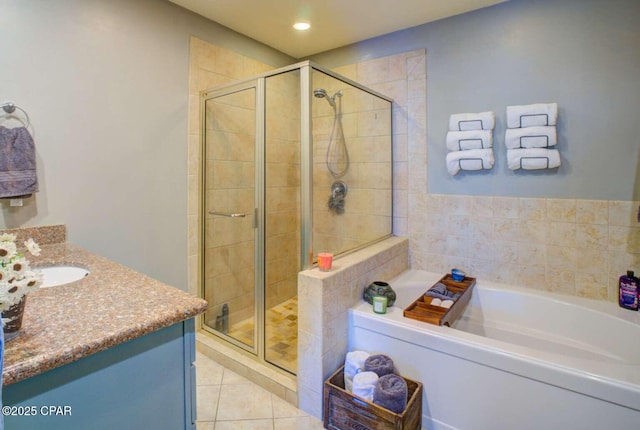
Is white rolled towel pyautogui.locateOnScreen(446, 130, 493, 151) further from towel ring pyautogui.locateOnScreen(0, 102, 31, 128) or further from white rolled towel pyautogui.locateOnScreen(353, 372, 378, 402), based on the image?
towel ring pyautogui.locateOnScreen(0, 102, 31, 128)

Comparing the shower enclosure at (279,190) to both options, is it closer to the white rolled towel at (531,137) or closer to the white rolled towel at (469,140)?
the white rolled towel at (469,140)

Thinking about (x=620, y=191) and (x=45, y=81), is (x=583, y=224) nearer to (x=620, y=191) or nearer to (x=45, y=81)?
(x=620, y=191)

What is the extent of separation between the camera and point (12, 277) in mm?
794

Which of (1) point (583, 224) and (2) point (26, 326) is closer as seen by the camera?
(2) point (26, 326)

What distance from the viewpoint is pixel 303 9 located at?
240 cm

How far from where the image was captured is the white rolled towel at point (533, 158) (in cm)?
215

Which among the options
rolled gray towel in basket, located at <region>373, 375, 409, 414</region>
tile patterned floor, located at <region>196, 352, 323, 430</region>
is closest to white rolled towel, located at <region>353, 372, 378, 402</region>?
rolled gray towel in basket, located at <region>373, 375, 409, 414</region>

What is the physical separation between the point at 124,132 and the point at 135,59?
1.57 feet

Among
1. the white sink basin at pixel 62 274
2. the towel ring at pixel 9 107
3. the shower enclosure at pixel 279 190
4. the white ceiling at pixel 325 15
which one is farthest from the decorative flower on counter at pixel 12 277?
the white ceiling at pixel 325 15

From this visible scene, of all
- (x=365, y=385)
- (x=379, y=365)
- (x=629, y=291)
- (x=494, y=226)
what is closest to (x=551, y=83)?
→ (x=494, y=226)

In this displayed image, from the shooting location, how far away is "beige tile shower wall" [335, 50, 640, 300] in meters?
2.09

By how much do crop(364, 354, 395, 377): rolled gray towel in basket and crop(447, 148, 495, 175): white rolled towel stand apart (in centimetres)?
149

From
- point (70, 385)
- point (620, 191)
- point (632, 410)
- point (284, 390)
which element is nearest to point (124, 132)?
point (70, 385)

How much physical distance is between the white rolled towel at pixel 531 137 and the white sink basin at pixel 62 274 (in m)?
2.59
